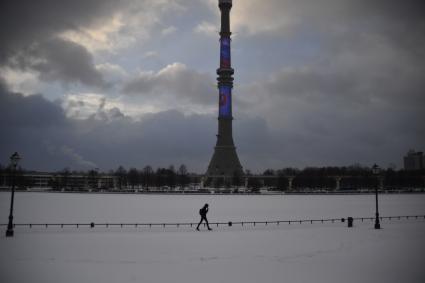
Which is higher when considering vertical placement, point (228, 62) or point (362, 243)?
point (228, 62)

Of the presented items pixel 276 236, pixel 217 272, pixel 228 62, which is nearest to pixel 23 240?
pixel 217 272

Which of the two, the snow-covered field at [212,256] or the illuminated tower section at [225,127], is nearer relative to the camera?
the snow-covered field at [212,256]

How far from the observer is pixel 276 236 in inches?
789

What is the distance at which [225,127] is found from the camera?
154375 mm

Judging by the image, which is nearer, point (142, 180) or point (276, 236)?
point (276, 236)

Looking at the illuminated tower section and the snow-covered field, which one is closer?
the snow-covered field

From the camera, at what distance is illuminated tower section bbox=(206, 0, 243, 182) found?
504 ft

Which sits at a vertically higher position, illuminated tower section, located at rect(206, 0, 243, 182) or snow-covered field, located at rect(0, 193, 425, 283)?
illuminated tower section, located at rect(206, 0, 243, 182)

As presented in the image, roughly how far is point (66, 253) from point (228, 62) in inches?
5747

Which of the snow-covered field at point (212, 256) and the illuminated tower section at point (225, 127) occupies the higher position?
the illuminated tower section at point (225, 127)

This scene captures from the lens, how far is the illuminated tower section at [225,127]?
153750 millimetres

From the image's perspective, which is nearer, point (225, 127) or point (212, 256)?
point (212, 256)

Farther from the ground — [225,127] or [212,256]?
[225,127]

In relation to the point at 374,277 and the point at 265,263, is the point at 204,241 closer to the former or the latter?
the point at 265,263
